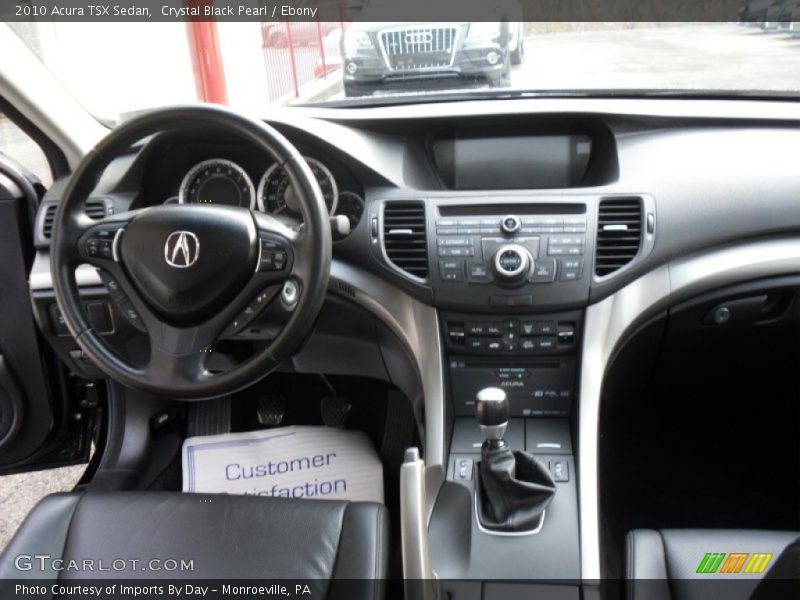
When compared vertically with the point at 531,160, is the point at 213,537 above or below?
below

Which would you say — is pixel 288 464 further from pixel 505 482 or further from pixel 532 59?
pixel 532 59

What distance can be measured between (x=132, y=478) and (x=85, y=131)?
0.90 metres

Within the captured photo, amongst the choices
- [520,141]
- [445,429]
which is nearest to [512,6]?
[520,141]

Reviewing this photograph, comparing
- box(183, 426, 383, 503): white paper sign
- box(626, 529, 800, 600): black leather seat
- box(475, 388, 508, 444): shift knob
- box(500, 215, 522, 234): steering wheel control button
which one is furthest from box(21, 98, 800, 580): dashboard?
box(183, 426, 383, 503): white paper sign

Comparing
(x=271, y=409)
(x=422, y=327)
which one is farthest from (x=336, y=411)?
(x=422, y=327)

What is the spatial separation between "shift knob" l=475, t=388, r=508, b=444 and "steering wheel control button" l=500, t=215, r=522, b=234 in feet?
1.14

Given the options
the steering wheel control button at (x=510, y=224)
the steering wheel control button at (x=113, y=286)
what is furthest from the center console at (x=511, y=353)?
the steering wheel control button at (x=113, y=286)

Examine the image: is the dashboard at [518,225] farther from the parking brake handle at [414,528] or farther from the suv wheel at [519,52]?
the parking brake handle at [414,528]

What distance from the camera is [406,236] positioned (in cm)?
158

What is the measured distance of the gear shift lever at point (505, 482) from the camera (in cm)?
133

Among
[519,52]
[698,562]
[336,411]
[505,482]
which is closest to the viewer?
[698,562]

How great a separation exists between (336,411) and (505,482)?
906 mm

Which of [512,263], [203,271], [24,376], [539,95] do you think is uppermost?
[539,95]

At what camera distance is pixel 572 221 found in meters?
1.50
